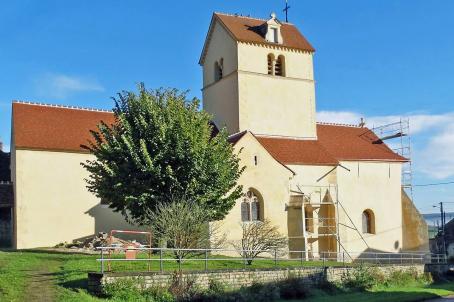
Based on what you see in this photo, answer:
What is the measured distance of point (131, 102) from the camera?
28844 mm

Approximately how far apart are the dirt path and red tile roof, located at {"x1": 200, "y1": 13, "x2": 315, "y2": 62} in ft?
76.6

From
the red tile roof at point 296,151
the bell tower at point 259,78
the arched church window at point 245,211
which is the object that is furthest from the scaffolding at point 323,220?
the bell tower at point 259,78

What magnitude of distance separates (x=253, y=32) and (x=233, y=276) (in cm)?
2302

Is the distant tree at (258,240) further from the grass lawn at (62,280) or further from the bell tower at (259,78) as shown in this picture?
the bell tower at (259,78)

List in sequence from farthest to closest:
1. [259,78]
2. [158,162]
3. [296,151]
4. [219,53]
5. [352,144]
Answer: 1. [352,144]
2. [219,53]
3. [259,78]
4. [296,151]
5. [158,162]

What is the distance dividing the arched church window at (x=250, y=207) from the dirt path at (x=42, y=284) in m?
14.5

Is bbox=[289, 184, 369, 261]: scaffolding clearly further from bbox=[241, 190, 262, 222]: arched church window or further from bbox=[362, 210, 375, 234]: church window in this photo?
bbox=[241, 190, 262, 222]: arched church window

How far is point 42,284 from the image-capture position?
1842 cm

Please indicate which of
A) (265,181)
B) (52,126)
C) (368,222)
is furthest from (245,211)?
(52,126)

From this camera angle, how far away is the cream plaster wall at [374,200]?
41.0 m

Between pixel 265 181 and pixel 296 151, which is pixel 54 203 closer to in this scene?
pixel 265 181

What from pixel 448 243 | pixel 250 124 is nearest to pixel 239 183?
pixel 250 124

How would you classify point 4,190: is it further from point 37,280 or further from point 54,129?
point 37,280

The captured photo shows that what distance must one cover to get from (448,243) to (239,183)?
40.0 meters
